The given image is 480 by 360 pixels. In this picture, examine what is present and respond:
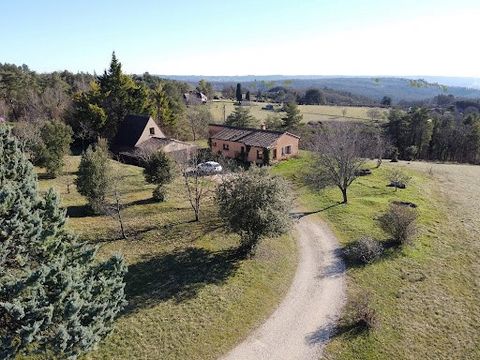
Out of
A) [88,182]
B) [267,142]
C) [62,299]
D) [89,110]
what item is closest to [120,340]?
[62,299]

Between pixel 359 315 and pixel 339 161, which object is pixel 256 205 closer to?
pixel 359 315

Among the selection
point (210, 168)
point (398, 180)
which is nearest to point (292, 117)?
point (398, 180)

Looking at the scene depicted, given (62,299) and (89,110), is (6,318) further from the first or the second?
(89,110)

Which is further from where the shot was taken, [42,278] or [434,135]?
[434,135]

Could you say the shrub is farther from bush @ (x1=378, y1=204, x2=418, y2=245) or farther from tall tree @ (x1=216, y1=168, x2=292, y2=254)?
tall tree @ (x1=216, y1=168, x2=292, y2=254)

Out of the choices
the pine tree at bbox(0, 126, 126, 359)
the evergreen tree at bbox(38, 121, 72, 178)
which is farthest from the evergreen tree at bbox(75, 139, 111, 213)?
the pine tree at bbox(0, 126, 126, 359)

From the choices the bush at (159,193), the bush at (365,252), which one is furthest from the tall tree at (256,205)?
the bush at (159,193)

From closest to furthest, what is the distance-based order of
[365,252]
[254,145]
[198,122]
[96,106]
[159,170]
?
[365,252] < [159,170] < [254,145] < [96,106] < [198,122]
